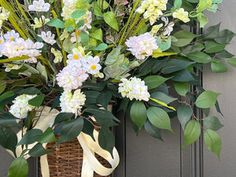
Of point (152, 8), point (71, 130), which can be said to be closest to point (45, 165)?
point (71, 130)

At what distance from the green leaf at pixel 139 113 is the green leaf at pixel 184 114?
0.08m

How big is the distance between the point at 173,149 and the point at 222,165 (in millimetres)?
116

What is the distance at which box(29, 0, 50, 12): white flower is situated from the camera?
721 mm

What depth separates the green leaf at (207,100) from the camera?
0.76 meters

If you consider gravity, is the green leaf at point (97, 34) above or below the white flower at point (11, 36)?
above

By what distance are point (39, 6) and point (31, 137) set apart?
Answer: 24cm

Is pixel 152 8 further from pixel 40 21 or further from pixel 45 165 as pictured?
pixel 45 165

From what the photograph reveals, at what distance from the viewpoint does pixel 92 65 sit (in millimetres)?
689

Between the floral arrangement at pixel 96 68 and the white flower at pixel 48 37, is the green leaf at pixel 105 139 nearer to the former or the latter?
the floral arrangement at pixel 96 68

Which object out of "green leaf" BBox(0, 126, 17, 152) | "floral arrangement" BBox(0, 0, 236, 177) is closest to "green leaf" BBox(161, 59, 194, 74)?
"floral arrangement" BBox(0, 0, 236, 177)

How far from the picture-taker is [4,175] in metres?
0.94

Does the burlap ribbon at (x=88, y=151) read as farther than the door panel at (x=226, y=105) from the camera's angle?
No

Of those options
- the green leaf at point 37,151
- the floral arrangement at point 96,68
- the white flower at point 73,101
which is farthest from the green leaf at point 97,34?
the green leaf at point 37,151

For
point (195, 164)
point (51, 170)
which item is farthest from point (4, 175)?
point (195, 164)
